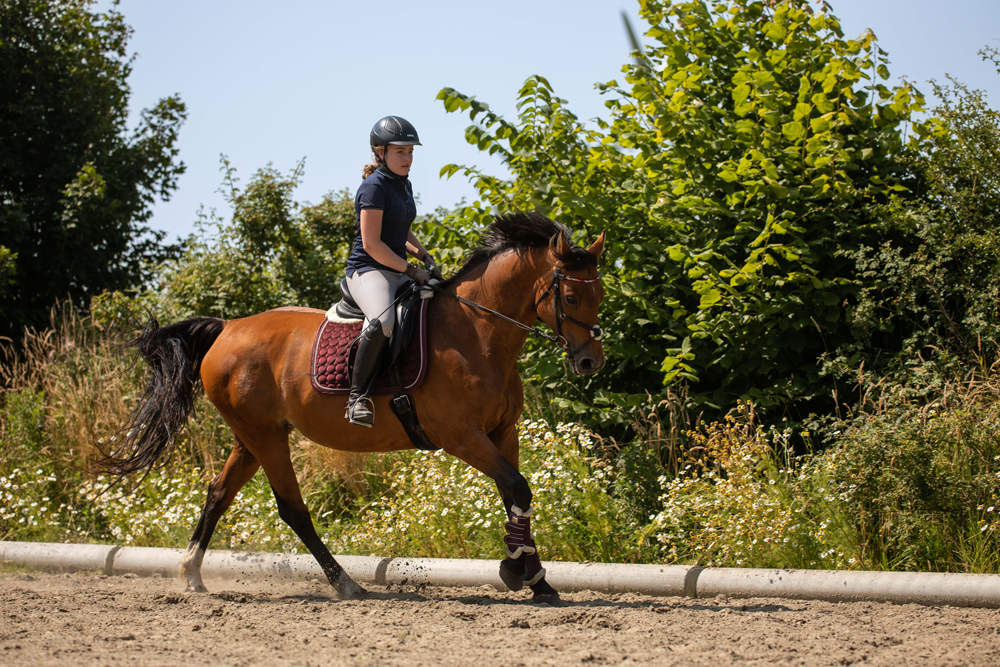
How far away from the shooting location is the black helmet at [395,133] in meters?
5.11

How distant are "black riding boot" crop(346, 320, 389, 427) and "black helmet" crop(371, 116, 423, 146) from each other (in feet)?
3.83

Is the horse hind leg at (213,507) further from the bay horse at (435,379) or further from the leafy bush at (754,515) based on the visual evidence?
the leafy bush at (754,515)

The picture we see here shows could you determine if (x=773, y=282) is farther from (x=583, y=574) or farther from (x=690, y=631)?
(x=690, y=631)

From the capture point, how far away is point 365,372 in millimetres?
4969

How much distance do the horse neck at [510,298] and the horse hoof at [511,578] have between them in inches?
51.0

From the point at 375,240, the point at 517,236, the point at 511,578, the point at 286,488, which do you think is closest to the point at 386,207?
the point at 375,240

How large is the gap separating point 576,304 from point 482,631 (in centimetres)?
188

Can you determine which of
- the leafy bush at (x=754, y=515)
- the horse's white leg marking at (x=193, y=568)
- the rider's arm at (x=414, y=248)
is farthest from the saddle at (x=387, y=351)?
the leafy bush at (x=754, y=515)

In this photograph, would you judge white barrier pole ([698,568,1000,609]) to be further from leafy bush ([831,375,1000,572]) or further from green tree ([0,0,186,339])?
green tree ([0,0,186,339])

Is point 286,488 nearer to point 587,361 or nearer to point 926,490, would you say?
point 587,361

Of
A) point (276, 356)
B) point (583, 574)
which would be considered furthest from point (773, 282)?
point (276, 356)

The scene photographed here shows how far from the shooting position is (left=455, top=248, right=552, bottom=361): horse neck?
494cm

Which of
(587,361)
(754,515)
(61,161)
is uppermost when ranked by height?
(61,161)

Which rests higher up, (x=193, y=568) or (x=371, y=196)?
(x=371, y=196)
